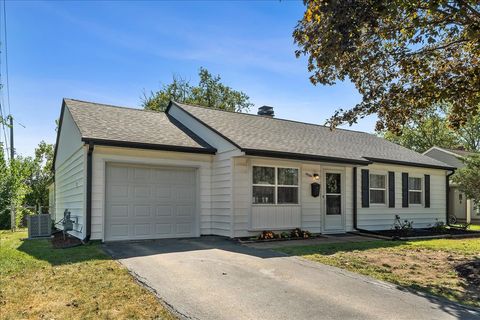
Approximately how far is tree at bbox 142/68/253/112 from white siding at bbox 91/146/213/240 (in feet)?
79.4

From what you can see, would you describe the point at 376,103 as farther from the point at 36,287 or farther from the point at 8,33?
the point at 8,33

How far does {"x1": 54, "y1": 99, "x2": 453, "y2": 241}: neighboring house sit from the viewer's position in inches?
438

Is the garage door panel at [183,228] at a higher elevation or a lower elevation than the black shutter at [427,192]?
lower

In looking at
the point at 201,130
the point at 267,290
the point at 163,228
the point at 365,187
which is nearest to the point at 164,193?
the point at 163,228

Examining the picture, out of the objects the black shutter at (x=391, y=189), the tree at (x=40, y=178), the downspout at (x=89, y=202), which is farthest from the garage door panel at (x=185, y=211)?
the tree at (x=40, y=178)

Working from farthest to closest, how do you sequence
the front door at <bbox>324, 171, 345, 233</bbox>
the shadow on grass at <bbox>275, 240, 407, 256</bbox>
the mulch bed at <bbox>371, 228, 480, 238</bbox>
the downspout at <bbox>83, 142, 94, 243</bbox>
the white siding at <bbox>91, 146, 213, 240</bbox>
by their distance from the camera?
the mulch bed at <bbox>371, 228, 480, 238</bbox>, the front door at <bbox>324, 171, 345, 233</bbox>, the white siding at <bbox>91, 146, 213, 240</bbox>, the downspout at <bbox>83, 142, 94, 243</bbox>, the shadow on grass at <bbox>275, 240, 407, 256</bbox>

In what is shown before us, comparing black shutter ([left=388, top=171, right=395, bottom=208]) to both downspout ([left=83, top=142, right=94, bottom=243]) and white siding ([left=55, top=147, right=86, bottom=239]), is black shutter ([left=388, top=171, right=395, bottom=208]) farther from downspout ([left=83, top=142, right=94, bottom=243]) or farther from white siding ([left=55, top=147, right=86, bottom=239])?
white siding ([left=55, top=147, right=86, bottom=239])

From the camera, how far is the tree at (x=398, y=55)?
6746 mm

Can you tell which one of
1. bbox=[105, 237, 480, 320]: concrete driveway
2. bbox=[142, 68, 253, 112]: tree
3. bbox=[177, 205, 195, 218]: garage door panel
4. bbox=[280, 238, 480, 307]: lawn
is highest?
bbox=[142, 68, 253, 112]: tree

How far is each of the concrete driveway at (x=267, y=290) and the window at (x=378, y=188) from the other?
774 centimetres

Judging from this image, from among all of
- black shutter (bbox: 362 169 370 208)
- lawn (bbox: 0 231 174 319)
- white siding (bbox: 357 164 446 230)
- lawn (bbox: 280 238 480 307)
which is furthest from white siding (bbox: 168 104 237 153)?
black shutter (bbox: 362 169 370 208)

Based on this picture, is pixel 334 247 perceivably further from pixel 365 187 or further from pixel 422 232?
pixel 422 232

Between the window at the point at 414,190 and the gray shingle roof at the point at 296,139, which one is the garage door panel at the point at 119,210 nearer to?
the gray shingle roof at the point at 296,139

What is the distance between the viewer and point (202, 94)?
37.4m
